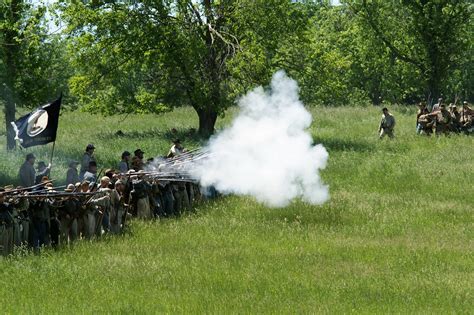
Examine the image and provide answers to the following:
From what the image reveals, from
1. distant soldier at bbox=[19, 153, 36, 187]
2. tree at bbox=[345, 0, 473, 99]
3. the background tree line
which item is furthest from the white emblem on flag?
tree at bbox=[345, 0, 473, 99]

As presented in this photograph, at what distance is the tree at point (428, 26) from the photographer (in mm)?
51406

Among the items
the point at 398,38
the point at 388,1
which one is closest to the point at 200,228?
the point at 388,1

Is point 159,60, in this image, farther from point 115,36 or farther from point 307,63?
point 307,63

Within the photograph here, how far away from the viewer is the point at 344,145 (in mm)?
39000

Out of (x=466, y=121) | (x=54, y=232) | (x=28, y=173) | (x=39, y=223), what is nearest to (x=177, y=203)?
(x=28, y=173)

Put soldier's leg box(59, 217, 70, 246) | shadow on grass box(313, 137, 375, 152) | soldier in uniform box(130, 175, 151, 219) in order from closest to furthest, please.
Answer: soldier's leg box(59, 217, 70, 246)
soldier in uniform box(130, 175, 151, 219)
shadow on grass box(313, 137, 375, 152)

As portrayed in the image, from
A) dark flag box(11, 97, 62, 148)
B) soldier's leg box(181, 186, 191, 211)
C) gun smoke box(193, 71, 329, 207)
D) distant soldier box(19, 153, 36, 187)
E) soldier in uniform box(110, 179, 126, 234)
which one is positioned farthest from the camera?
soldier's leg box(181, 186, 191, 211)

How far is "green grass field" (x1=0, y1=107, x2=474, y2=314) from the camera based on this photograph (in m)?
15.6

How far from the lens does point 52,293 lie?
629 inches

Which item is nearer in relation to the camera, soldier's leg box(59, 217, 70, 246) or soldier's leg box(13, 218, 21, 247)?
soldier's leg box(13, 218, 21, 247)

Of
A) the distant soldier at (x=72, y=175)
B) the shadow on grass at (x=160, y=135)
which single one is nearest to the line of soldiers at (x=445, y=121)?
the shadow on grass at (x=160, y=135)

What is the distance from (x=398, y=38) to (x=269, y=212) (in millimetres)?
37793

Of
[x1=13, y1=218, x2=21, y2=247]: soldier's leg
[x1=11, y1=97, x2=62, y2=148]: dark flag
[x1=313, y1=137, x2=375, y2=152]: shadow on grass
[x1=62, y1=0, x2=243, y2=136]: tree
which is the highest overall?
[x1=62, y1=0, x2=243, y2=136]: tree

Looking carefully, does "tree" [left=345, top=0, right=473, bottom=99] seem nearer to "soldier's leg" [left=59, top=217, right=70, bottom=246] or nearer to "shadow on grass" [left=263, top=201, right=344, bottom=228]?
"shadow on grass" [left=263, top=201, right=344, bottom=228]
